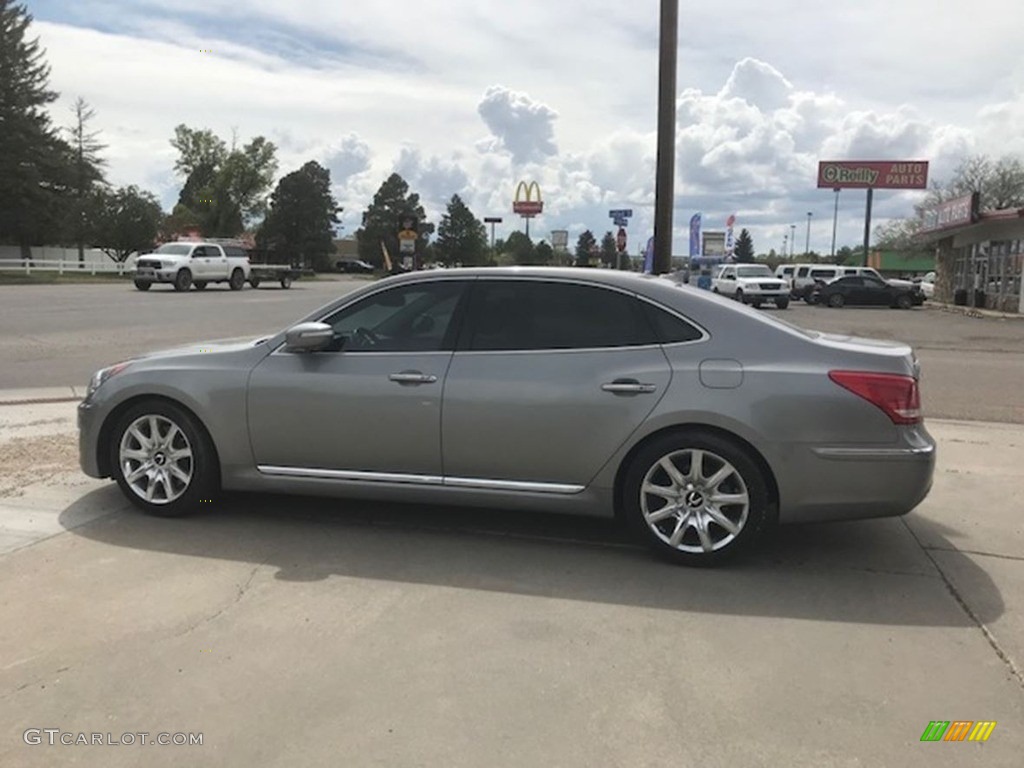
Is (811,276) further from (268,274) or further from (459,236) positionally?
(459,236)

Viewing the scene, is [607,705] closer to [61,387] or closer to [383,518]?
[383,518]

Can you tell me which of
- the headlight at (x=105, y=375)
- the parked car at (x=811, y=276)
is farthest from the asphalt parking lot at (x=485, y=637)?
the parked car at (x=811, y=276)

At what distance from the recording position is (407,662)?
3439 mm

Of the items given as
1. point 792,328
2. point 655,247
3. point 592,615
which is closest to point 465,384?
point 592,615

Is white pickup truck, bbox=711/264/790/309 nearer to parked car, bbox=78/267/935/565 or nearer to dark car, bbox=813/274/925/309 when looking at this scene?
dark car, bbox=813/274/925/309

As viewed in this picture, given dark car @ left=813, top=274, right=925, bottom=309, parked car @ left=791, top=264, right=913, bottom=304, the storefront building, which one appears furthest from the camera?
parked car @ left=791, top=264, right=913, bottom=304

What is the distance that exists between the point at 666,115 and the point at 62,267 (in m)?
49.3

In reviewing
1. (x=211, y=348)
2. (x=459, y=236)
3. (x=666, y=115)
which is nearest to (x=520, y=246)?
(x=459, y=236)

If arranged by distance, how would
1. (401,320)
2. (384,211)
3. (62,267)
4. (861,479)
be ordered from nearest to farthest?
(861,479) < (401,320) < (62,267) < (384,211)

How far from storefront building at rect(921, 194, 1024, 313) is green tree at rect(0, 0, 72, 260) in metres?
52.6

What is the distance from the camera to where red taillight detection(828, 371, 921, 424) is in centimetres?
430

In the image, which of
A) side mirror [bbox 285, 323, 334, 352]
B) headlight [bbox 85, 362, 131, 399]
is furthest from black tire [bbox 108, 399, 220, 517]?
side mirror [bbox 285, 323, 334, 352]

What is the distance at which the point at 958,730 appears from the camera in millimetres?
3016

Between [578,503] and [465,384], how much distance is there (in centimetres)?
89
